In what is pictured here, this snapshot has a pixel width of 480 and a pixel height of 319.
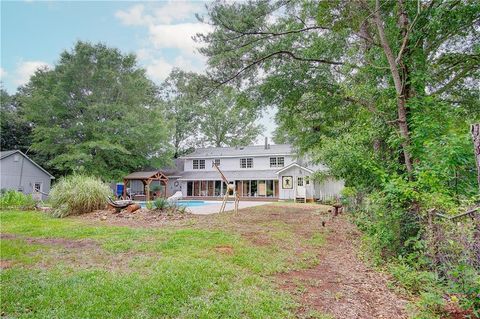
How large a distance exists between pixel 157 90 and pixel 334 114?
29592 mm

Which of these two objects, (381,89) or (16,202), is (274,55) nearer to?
(381,89)

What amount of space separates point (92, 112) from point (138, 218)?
678 inches

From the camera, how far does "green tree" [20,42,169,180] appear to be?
23.0 meters

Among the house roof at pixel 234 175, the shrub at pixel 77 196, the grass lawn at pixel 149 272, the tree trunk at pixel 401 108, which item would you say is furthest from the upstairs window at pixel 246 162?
the tree trunk at pixel 401 108

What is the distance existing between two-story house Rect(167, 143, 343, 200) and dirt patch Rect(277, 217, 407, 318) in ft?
59.9

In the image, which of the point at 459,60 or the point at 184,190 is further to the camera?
the point at 184,190

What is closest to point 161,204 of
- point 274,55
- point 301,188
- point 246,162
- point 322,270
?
point 274,55

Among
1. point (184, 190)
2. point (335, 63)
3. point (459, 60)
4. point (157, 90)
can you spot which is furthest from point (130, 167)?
point (459, 60)

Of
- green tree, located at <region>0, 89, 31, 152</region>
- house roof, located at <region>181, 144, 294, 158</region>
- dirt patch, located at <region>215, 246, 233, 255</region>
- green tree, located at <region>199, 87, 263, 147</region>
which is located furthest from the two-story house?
dirt patch, located at <region>215, 246, 233, 255</region>

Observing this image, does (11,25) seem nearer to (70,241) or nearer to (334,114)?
(70,241)

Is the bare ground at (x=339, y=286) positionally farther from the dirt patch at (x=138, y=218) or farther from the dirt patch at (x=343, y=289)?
the dirt patch at (x=138, y=218)

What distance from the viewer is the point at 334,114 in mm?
11172

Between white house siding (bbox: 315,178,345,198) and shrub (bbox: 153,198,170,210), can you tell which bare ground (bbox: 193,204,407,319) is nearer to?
shrub (bbox: 153,198,170,210)

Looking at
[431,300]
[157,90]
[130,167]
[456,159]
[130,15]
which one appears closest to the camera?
[431,300]
